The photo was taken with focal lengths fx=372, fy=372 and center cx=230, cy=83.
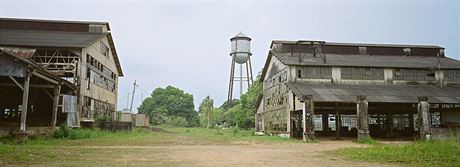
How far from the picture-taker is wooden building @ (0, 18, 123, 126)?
1049 inches

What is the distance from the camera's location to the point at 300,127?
2942cm

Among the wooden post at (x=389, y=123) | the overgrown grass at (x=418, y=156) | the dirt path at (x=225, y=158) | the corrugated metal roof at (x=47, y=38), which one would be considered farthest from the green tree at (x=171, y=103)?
the overgrown grass at (x=418, y=156)

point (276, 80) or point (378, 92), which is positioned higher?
point (276, 80)

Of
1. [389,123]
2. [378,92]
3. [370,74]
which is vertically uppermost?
[370,74]

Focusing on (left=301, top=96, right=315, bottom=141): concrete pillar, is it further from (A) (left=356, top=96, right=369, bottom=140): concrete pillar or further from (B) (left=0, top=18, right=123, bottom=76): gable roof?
(B) (left=0, top=18, right=123, bottom=76): gable roof

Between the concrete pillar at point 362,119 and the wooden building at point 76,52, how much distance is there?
18.9m

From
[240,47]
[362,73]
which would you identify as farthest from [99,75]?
[362,73]

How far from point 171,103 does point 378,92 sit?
6242 centimetres

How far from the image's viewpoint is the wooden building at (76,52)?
26.7 meters

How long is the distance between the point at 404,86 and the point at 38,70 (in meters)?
26.3

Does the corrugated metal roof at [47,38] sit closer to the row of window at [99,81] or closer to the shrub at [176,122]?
the row of window at [99,81]

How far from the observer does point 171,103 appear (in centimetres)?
8469

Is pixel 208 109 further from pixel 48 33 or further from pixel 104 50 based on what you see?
pixel 48 33

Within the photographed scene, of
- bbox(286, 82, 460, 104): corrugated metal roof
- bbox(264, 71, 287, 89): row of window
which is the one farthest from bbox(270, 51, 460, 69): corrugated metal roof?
bbox(286, 82, 460, 104): corrugated metal roof
